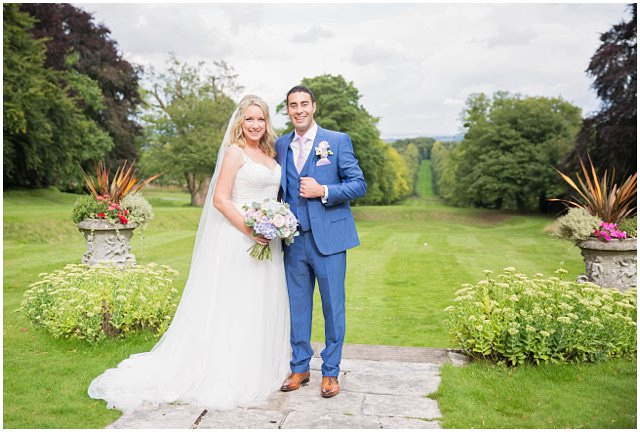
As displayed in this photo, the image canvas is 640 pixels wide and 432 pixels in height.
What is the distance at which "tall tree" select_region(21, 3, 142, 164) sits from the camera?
107ft

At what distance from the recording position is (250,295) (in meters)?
4.53

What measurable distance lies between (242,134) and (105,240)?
5.38 metres

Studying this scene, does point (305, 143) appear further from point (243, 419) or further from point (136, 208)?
point (136, 208)

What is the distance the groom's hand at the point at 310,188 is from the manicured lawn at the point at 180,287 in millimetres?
1901

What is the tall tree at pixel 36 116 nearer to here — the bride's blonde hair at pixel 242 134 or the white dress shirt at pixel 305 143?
the bride's blonde hair at pixel 242 134

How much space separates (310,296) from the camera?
15.0 feet

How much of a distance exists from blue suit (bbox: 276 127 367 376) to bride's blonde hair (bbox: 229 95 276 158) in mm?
191

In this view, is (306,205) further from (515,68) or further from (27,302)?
(515,68)

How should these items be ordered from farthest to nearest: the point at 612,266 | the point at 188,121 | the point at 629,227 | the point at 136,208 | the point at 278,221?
the point at 188,121, the point at 136,208, the point at 612,266, the point at 629,227, the point at 278,221

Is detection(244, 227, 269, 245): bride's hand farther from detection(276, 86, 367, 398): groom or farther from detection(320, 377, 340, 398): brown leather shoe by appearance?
detection(320, 377, 340, 398): brown leather shoe

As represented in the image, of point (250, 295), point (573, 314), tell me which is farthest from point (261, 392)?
point (573, 314)

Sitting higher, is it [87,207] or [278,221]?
[278,221]

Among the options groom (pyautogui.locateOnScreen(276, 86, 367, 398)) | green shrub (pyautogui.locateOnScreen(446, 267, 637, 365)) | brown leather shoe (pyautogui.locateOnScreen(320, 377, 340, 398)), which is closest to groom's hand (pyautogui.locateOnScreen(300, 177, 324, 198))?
groom (pyautogui.locateOnScreen(276, 86, 367, 398))

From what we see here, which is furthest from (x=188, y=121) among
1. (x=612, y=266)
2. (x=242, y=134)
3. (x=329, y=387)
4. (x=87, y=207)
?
(x=329, y=387)
